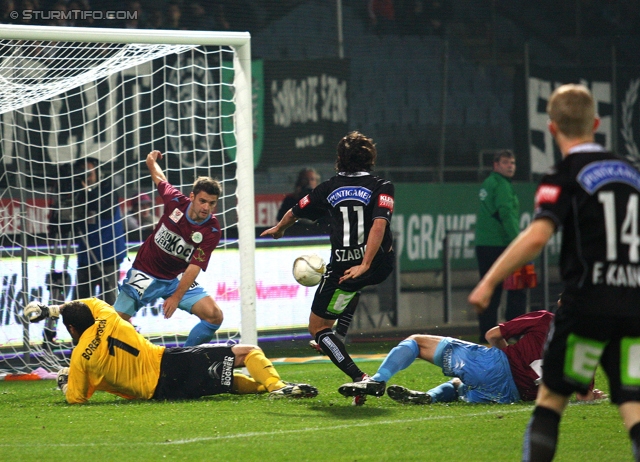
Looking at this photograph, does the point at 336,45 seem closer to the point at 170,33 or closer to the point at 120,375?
the point at 170,33

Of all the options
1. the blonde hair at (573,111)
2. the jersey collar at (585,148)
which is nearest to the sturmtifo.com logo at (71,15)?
the blonde hair at (573,111)

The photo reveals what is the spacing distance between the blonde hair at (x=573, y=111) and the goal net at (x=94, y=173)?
4769mm

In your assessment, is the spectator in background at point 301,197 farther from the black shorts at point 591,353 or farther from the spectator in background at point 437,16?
the black shorts at point 591,353

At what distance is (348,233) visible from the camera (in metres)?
7.07

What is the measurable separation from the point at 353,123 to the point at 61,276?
5.75 meters

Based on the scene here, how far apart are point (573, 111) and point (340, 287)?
3348 mm

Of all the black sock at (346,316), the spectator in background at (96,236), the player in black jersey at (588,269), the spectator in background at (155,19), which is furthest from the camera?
the spectator in background at (155,19)

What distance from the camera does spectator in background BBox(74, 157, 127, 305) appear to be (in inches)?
399

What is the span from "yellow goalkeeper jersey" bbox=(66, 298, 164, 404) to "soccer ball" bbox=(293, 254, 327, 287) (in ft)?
4.11

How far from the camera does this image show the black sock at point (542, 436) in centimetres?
390

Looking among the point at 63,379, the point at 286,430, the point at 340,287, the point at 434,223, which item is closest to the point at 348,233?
the point at 340,287

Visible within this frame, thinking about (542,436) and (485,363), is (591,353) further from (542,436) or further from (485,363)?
(485,363)

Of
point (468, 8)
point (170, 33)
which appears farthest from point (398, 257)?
point (170, 33)

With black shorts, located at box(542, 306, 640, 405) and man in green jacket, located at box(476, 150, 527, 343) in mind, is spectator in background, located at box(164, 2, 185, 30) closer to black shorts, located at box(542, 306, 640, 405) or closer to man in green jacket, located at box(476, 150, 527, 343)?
man in green jacket, located at box(476, 150, 527, 343)
